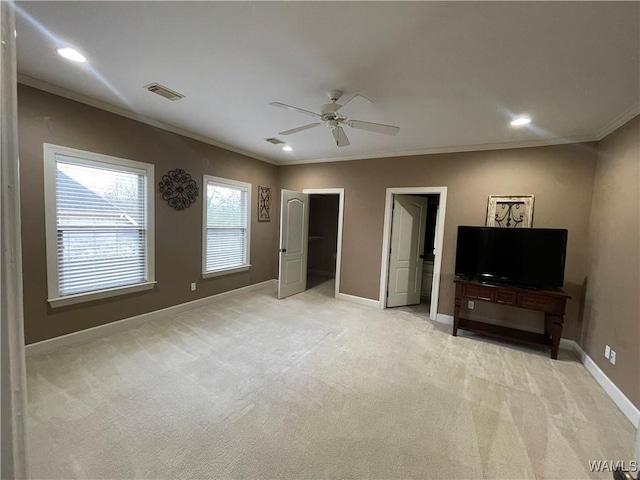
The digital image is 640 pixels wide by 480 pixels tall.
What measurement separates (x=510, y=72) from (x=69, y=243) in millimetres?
4300

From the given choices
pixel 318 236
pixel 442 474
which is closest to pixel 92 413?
pixel 442 474

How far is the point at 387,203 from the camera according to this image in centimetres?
447

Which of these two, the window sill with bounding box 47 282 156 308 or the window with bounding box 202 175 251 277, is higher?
the window with bounding box 202 175 251 277

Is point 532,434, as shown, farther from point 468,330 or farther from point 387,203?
point 387,203

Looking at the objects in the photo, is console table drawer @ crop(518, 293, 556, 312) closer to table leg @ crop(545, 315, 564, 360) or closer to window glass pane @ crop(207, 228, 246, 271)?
table leg @ crop(545, 315, 564, 360)

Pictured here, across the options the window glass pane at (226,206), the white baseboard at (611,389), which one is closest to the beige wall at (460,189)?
the white baseboard at (611,389)

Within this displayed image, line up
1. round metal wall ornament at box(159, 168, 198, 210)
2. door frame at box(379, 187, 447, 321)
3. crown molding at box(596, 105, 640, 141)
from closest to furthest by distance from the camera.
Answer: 1. crown molding at box(596, 105, 640, 141)
2. round metal wall ornament at box(159, 168, 198, 210)
3. door frame at box(379, 187, 447, 321)

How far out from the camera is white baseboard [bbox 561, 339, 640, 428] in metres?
2.10

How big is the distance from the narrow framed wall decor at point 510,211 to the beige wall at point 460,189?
0.22 feet

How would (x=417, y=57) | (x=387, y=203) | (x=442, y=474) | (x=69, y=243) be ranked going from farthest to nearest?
1. (x=387, y=203)
2. (x=69, y=243)
3. (x=417, y=57)
4. (x=442, y=474)

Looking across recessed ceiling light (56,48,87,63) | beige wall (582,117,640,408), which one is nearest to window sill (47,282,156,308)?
recessed ceiling light (56,48,87,63)

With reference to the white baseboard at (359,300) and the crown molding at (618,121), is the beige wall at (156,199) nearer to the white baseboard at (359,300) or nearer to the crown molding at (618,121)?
the white baseboard at (359,300)

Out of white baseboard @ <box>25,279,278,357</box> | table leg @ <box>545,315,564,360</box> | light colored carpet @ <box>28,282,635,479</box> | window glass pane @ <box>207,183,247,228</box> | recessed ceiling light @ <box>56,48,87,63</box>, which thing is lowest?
light colored carpet @ <box>28,282,635,479</box>

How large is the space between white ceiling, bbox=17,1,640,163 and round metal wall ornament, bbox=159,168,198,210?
0.85 metres
